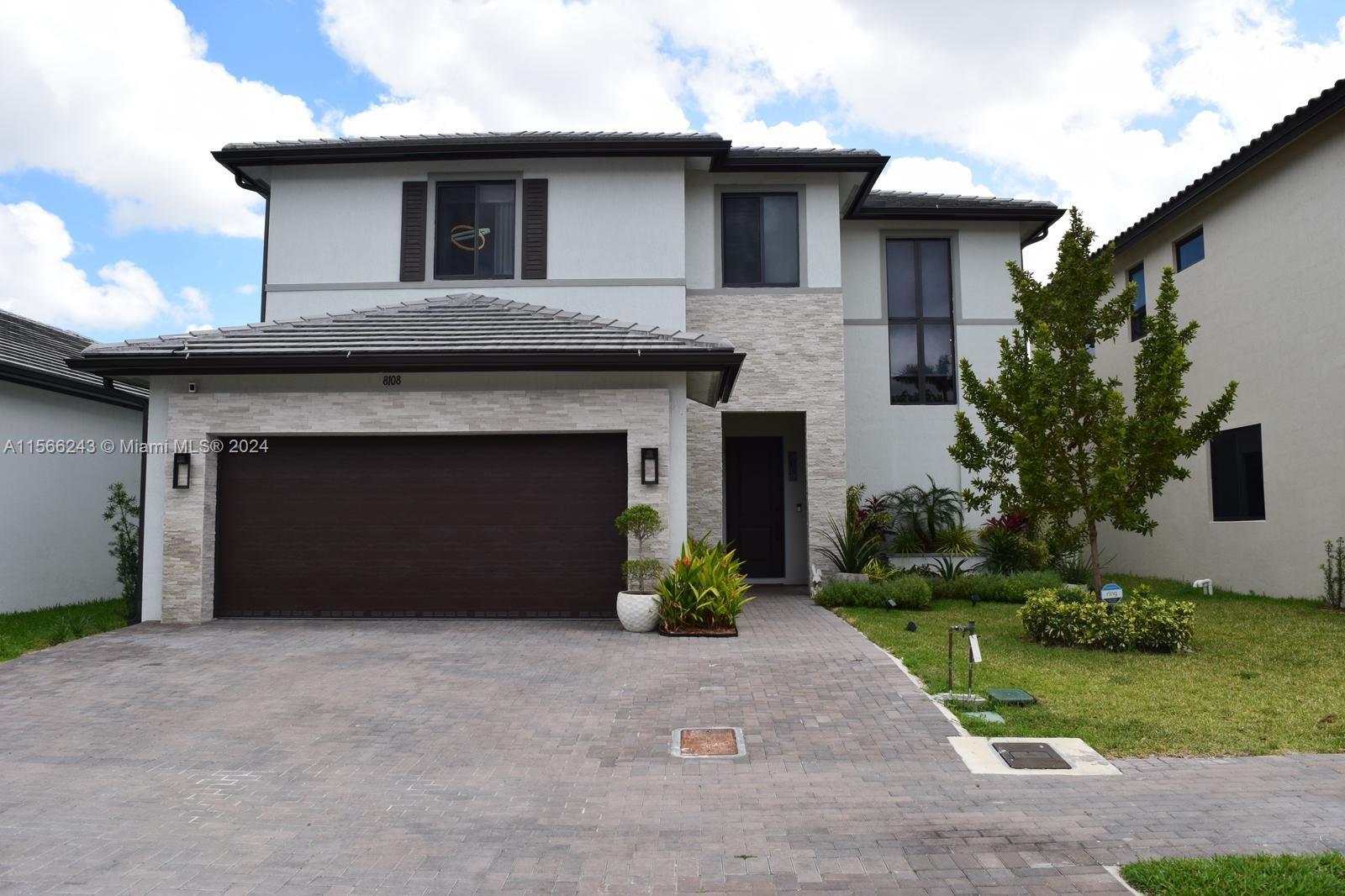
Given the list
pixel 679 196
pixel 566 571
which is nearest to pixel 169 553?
pixel 566 571

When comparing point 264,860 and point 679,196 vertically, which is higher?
point 679,196

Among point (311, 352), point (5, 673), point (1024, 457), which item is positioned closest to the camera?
point (5, 673)

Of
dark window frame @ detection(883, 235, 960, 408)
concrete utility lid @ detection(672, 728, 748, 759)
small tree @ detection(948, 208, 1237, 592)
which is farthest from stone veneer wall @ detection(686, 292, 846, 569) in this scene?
concrete utility lid @ detection(672, 728, 748, 759)

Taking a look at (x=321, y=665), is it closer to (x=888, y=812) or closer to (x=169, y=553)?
(x=169, y=553)

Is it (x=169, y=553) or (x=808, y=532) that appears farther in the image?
(x=808, y=532)

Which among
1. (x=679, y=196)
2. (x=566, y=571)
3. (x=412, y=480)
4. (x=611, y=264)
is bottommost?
(x=566, y=571)

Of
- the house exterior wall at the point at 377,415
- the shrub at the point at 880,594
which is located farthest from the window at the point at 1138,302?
the house exterior wall at the point at 377,415

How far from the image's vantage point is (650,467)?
11945 millimetres

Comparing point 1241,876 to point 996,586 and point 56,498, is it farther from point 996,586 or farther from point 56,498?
point 56,498

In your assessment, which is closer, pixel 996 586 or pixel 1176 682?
pixel 1176 682

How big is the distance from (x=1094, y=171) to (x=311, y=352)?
1534 centimetres

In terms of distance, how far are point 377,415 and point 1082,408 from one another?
9.16m

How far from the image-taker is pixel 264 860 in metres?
4.49

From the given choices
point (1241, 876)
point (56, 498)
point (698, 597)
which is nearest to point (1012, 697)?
point (1241, 876)
